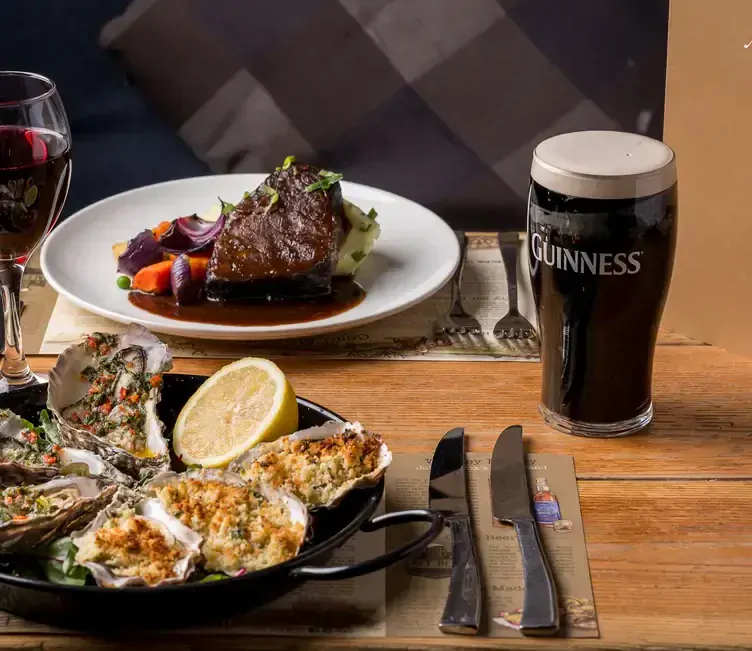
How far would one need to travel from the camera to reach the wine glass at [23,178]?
3.89ft

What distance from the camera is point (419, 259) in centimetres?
159

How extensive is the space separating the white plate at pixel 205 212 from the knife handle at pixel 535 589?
1.59 feet

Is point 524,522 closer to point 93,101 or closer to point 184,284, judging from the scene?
point 184,284

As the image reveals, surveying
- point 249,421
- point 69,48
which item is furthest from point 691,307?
point 69,48

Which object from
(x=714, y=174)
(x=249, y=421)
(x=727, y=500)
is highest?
(x=714, y=174)

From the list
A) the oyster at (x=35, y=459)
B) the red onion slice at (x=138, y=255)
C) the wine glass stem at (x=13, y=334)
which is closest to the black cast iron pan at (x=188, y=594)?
the oyster at (x=35, y=459)

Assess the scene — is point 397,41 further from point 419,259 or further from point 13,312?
point 13,312

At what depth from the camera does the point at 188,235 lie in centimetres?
163

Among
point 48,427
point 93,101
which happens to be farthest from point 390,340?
point 93,101

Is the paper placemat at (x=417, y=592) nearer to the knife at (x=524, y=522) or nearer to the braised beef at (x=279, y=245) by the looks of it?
the knife at (x=524, y=522)

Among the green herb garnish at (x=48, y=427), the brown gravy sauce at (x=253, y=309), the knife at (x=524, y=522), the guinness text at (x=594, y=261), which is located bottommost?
the brown gravy sauce at (x=253, y=309)

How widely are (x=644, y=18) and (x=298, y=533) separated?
1.43 meters

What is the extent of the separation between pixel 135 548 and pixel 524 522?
385mm

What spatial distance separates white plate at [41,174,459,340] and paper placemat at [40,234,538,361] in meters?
0.04
